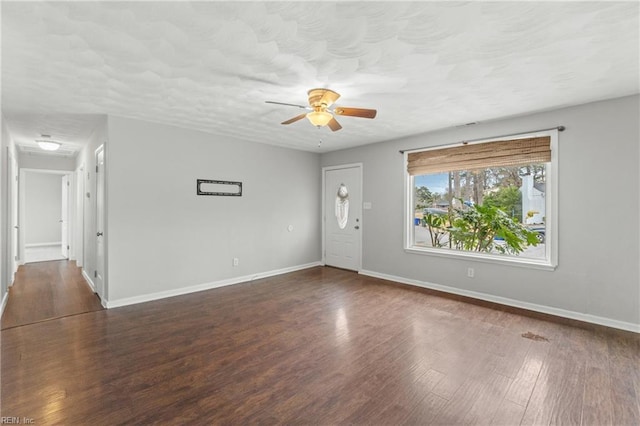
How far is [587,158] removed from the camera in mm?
3383

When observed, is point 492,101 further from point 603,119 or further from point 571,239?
point 571,239

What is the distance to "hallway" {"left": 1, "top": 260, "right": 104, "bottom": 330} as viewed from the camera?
350 centimetres

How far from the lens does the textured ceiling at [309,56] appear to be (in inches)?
69.7

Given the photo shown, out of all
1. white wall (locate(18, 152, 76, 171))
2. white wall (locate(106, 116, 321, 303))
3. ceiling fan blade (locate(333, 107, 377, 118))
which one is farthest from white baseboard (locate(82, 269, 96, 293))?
ceiling fan blade (locate(333, 107, 377, 118))

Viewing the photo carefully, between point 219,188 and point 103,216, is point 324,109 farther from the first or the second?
point 103,216

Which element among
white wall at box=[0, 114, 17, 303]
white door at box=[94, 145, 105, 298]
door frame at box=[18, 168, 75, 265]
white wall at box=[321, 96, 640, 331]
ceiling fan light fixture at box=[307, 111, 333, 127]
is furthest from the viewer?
door frame at box=[18, 168, 75, 265]

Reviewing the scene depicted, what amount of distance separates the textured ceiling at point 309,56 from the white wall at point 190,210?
636 millimetres

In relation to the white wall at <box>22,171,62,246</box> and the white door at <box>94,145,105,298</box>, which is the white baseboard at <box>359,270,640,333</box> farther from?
the white wall at <box>22,171,62,246</box>

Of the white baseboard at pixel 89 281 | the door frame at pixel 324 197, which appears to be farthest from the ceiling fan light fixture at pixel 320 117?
the white baseboard at pixel 89 281

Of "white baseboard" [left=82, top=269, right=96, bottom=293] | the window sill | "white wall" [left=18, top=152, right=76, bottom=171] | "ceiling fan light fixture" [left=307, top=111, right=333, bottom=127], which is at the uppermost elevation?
"white wall" [left=18, top=152, right=76, bottom=171]

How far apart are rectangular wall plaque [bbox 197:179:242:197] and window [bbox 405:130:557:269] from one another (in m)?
2.94

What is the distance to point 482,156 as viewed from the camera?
13.7 ft

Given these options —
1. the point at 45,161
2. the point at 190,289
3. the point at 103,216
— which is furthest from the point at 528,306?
the point at 45,161

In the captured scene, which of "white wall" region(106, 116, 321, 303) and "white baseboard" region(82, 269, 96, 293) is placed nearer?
"white wall" region(106, 116, 321, 303)
